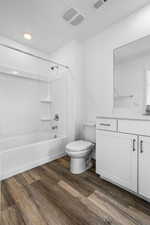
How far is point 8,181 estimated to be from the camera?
1.58 metres

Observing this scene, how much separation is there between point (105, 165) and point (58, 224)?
0.81 metres

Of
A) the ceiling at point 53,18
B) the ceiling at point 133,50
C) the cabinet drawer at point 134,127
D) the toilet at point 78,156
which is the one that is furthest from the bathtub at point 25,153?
the ceiling at point 53,18

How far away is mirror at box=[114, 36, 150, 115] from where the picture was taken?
165 centimetres

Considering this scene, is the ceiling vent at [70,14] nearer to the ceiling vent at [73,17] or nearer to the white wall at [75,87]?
the ceiling vent at [73,17]

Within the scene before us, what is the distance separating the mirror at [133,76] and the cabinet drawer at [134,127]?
418mm

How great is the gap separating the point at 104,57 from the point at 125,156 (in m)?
1.68

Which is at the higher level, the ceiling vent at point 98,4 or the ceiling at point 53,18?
the ceiling at point 53,18

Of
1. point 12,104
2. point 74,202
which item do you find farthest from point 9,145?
point 74,202

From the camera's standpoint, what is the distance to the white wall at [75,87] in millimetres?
2387

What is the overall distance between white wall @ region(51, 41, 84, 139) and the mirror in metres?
0.76

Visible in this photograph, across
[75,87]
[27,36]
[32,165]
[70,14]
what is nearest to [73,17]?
[70,14]

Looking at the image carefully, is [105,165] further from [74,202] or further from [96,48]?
[96,48]

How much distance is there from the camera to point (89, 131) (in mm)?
2221

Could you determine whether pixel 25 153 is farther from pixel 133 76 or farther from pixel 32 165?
pixel 133 76
